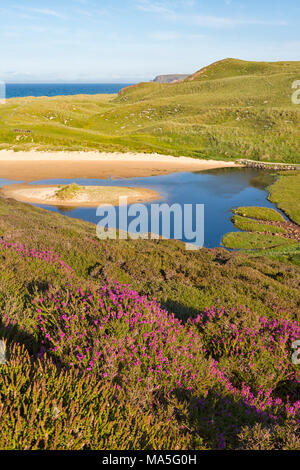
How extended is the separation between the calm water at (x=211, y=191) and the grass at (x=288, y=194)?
1.15 m

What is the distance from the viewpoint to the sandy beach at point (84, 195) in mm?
37825

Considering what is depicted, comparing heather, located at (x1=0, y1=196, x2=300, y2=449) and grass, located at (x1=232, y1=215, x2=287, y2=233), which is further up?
heather, located at (x1=0, y1=196, x2=300, y2=449)

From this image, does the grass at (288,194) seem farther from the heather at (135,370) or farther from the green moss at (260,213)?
the heather at (135,370)

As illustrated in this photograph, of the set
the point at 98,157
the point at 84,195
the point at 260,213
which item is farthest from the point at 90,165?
the point at 260,213

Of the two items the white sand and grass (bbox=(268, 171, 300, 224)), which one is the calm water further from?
the white sand

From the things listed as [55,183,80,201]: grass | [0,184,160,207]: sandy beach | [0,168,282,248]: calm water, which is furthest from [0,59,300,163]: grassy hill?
[55,183,80,201]: grass

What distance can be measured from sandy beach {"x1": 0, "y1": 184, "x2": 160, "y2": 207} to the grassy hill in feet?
88.7

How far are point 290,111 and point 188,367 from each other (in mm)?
94918

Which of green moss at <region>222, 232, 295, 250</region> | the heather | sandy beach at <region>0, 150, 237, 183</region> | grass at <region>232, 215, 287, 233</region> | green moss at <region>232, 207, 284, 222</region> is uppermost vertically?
sandy beach at <region>0, 150, 237, 183</region>

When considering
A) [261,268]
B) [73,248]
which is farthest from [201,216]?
[73,248]

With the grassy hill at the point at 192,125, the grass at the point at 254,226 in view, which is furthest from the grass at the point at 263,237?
the grassy hill at the point at 192,125

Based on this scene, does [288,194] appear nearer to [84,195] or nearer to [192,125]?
[84,195]

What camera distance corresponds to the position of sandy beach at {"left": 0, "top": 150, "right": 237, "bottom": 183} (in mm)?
53594

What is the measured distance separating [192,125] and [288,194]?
4992 cm
